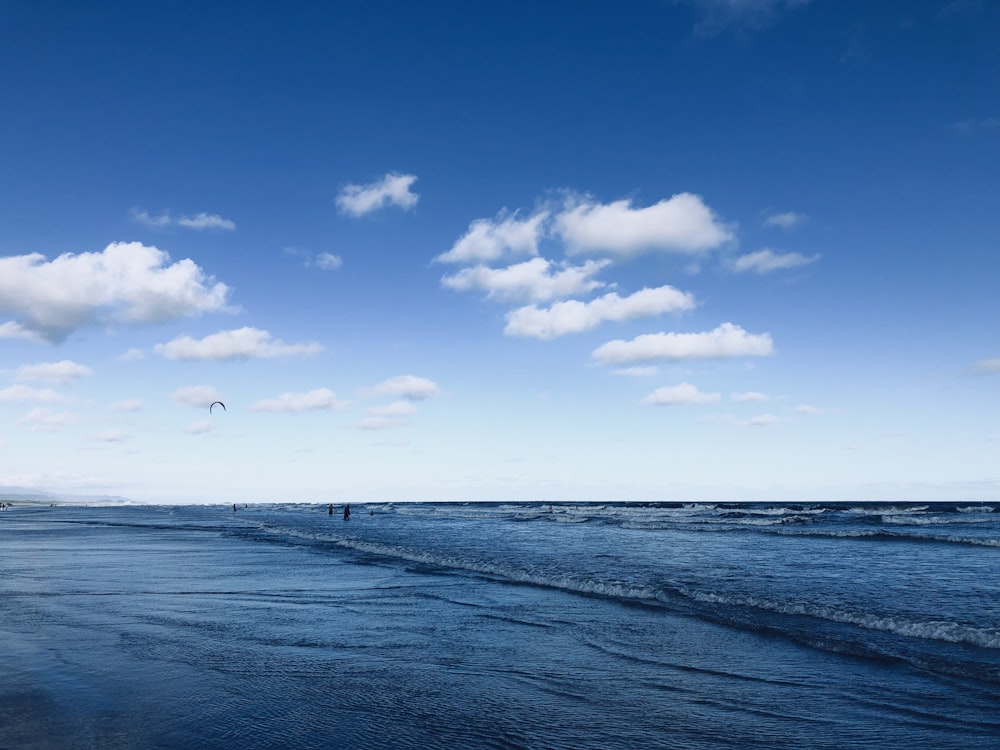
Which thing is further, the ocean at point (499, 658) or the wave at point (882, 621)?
the wave at point (882, 621)

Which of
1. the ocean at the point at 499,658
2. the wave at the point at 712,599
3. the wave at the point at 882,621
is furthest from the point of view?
the wave at the point at 712,599

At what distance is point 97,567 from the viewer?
22.5m

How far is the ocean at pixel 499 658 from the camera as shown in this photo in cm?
714

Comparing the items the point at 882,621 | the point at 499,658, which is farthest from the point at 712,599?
the point at 499,658

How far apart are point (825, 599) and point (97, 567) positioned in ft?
76.9

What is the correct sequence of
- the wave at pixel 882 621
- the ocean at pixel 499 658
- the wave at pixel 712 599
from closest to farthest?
the ocean at pixel 499 658 < the wave at pixel 882 621 < the wave at pixel 712 599

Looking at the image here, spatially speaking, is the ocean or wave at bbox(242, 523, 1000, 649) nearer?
the ocean

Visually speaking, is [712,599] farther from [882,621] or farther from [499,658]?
[499,658]

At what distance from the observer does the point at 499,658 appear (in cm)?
1050

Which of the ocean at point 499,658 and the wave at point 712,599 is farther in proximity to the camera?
the wave at point 712,599

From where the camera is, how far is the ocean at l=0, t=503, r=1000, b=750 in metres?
7.14

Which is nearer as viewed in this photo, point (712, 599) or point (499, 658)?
point (499, 658)

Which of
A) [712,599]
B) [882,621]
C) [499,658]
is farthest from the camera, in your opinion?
[712,599]

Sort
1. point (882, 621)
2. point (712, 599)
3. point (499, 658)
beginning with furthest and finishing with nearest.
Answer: point (712, 599)
point (882, 621)
point (499, 658)
